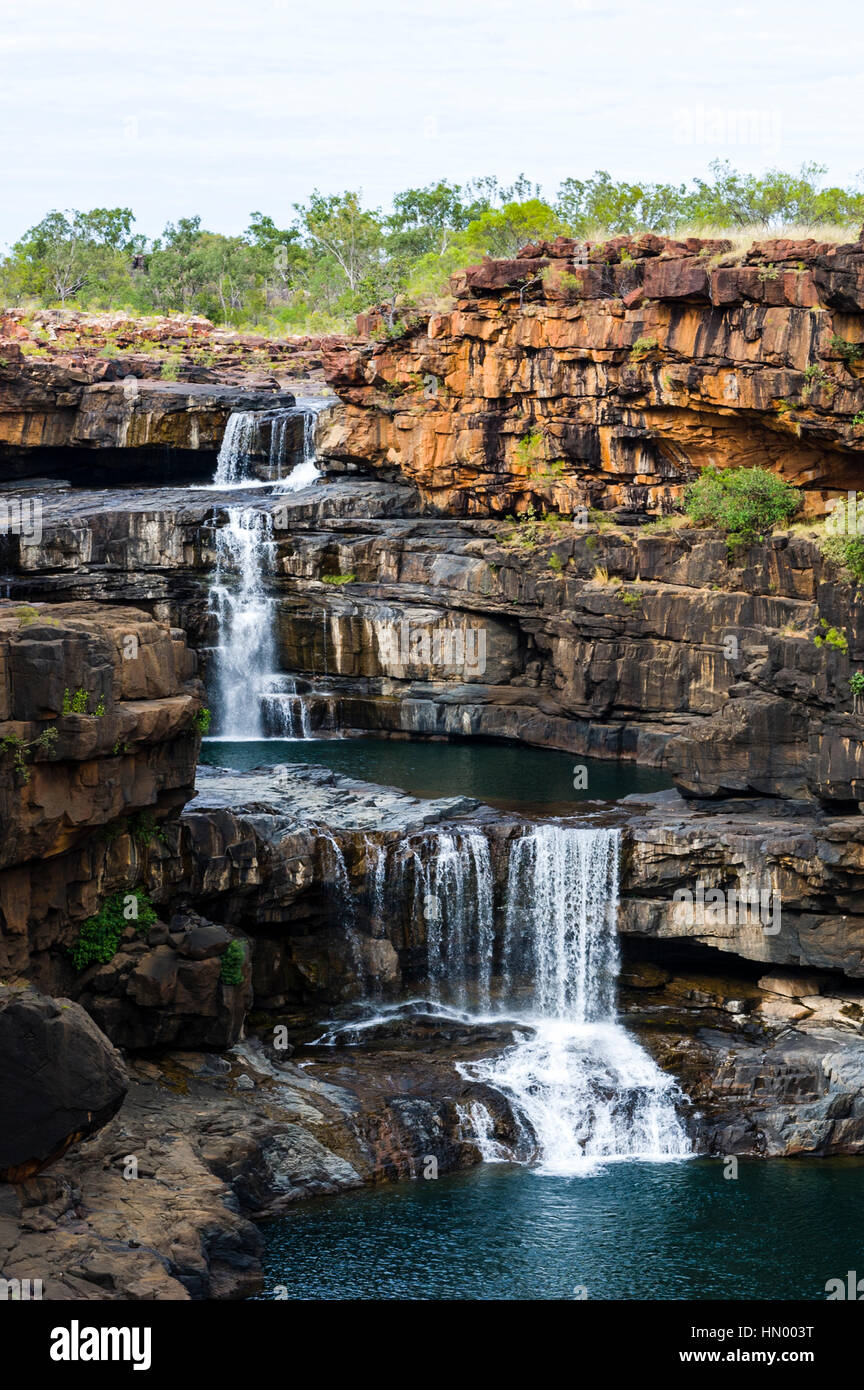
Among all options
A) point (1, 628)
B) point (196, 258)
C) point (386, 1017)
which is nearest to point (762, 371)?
point (386, 1017)

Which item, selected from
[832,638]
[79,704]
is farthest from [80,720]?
[832,638]

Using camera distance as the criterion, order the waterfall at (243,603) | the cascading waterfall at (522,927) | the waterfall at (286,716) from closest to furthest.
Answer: the cascading waterfall at (522,927) < the waterfall at (286,716) < the waterfall at (243,603)

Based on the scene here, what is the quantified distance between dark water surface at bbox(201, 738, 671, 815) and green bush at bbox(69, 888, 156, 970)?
10757 mm

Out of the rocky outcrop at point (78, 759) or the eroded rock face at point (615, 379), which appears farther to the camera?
the eroded rock face at point (615, 379)

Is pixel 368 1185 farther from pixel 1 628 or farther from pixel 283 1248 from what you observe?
pixel 1 628

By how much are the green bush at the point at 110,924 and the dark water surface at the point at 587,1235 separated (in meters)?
5.81

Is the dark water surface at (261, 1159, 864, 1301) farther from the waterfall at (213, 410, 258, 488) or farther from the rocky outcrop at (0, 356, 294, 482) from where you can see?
the rocky outcrop at (0, 356, 294, 482)

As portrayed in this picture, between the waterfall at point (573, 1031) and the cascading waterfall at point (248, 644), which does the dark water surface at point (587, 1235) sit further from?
the cascading waterfall at point (248, 644)

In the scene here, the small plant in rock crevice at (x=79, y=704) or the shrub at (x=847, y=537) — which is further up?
the shrub at (x=847, y=537)

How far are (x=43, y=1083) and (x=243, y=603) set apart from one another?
30.1 metres

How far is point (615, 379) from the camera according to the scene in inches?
1850

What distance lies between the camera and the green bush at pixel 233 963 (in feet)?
91.2

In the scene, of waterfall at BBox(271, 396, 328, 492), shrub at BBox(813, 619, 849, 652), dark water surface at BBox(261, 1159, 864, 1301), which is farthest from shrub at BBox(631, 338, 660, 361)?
dark water surface at BBox(261, 1159, 864, 1301)

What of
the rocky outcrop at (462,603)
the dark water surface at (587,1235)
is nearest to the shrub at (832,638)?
the rocky outcrop at (462,603)
